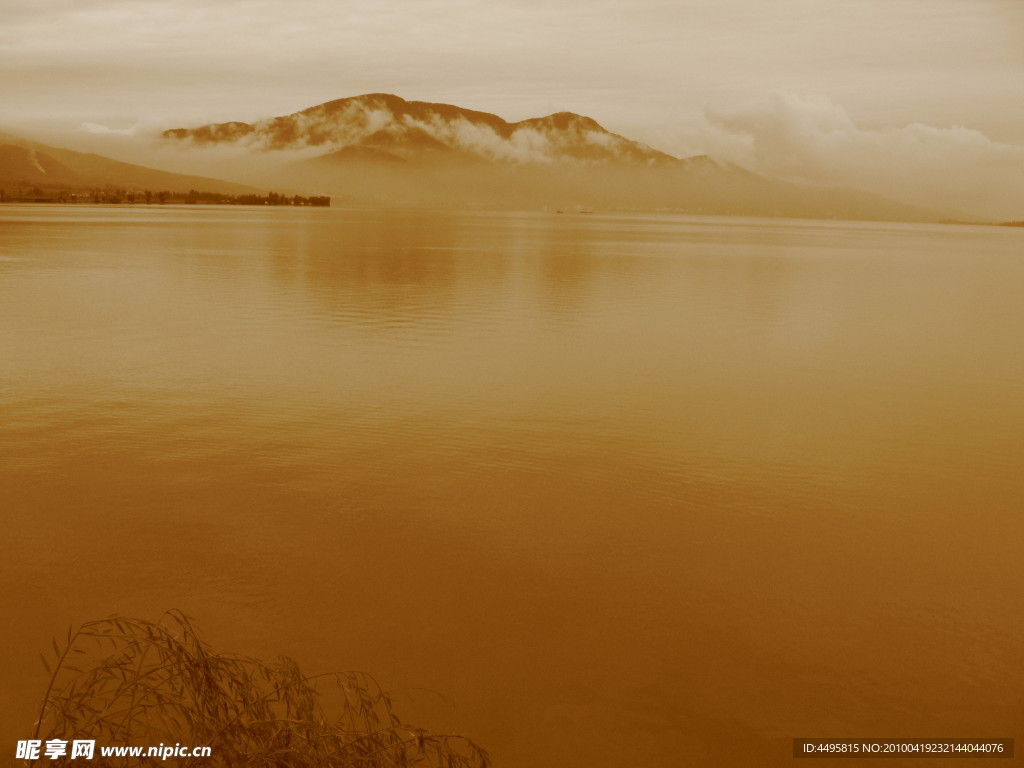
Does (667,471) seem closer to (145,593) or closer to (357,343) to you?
(145,593)

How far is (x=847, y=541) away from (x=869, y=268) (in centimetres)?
6522

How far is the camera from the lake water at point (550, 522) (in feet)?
32.4

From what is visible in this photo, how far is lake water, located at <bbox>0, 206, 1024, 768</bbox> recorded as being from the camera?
987 cm

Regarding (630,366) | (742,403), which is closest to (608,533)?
(742,403)

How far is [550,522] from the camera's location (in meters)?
14.1

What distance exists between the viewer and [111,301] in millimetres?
38406

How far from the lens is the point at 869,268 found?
73250 millimetres

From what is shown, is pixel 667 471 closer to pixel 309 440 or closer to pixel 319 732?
pixel 309 440

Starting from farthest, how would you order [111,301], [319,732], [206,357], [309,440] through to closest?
[111,301]
[206,357]
[309,440]
[319,732]

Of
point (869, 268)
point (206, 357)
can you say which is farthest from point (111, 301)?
point (869, 268)

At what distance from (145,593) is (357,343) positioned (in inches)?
692

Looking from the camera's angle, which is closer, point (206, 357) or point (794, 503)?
point (794, 503)

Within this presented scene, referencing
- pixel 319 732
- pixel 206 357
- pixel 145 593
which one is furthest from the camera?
pixel 206 357

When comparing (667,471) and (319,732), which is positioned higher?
(319,732)
